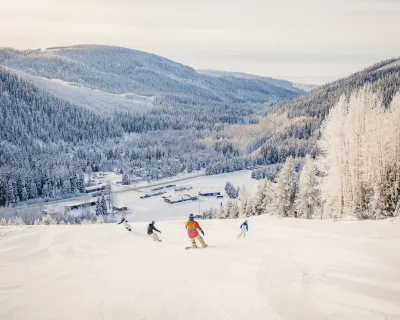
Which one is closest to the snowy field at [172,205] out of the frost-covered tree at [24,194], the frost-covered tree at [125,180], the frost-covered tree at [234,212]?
the frost-covered tree at [234,212]

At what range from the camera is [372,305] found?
27.1 feet

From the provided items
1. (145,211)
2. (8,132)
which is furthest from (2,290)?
(8,132)

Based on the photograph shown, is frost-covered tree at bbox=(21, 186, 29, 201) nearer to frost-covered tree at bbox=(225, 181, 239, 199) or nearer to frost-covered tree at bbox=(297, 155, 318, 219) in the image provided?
frost-covered tree at bbox=(225, 181, 239, 199)

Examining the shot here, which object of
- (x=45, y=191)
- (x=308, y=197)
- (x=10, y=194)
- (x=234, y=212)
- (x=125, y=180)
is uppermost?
(x=308, y=197)

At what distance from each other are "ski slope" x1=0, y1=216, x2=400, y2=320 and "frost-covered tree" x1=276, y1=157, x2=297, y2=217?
2433cm

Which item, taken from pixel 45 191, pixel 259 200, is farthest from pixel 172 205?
pixel 259 200

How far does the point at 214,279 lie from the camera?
10.6 m

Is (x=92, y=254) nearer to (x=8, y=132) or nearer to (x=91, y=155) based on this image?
(x=91, y=155)

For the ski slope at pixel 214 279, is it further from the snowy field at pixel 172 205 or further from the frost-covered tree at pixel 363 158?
the snowy field at pixel 172 205

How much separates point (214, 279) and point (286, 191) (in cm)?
3219

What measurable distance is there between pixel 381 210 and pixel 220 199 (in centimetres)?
6558

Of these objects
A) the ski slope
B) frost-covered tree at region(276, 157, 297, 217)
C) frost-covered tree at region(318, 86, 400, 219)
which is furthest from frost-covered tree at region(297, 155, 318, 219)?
the ski slope

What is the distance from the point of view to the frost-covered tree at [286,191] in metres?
41.1

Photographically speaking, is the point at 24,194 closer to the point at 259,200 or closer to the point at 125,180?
the point at 125,180
